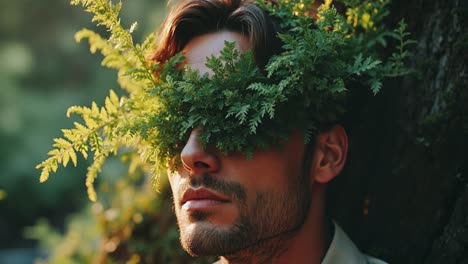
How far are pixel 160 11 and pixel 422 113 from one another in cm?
921

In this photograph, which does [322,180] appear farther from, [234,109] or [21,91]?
[21,91]

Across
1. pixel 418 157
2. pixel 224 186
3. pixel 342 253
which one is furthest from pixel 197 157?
pixel 418 157

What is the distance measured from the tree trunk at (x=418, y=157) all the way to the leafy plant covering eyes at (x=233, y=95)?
0.22 m

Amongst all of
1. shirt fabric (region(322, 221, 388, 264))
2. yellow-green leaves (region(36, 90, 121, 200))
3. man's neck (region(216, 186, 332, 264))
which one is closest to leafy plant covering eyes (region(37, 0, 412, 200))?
yellow-green leaves (region(36, 90, 121, 200))

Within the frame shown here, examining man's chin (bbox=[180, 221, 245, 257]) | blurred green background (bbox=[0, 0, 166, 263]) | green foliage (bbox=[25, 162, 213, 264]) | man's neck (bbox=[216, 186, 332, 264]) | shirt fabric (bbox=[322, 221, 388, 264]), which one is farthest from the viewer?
blurred green background (bbox=[0, 0, 166, 263])

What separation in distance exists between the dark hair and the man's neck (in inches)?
25.5

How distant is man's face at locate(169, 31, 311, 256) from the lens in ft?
7.08

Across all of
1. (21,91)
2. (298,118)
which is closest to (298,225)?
(298,118)

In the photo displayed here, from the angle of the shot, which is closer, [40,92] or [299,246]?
[299,246]

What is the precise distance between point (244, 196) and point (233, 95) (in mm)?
349

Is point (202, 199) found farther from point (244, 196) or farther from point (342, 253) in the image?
point (342, 253)

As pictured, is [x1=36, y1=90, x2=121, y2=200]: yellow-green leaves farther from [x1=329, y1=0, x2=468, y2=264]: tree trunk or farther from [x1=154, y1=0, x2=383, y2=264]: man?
[x1=329, y1=0, x2=468, y2=264]: tree trunk

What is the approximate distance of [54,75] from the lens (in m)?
12.4

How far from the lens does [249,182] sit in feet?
7.18
